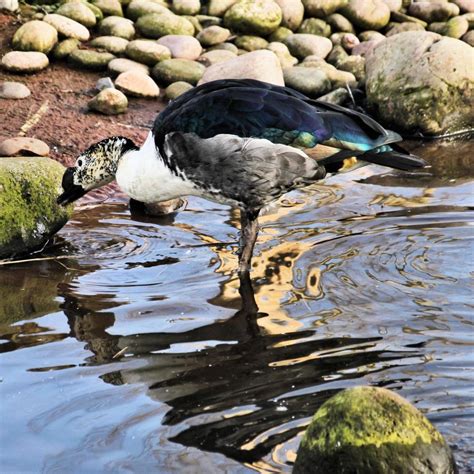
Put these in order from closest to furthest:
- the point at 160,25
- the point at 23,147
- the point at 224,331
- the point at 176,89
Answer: the point at 224,331, the point at 23,147, the point at 176,89, the point at 160,25

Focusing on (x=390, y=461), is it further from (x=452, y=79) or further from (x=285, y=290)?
(x=452, y=79)

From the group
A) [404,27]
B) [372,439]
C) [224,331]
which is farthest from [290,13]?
[372,439]

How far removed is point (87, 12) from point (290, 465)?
8061 millimetres

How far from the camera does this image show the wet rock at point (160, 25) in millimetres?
11406

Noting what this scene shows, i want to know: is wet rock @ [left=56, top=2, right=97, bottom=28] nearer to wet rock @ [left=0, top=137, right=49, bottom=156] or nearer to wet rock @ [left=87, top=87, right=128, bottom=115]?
wet rock @ [left=87, top=87, right=128, bottom=115]

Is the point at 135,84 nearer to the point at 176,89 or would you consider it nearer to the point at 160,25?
the point at 176,89

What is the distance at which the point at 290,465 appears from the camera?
404 centimetres

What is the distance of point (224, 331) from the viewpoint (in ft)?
18.5

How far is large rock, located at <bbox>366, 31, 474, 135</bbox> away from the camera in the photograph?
10492mm

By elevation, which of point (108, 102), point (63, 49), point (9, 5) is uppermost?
point (9, 5)

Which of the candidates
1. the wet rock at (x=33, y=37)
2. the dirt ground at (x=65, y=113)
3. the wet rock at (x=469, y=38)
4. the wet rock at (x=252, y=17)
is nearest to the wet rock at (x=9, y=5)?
the dirt ground at (x=65, y=113)

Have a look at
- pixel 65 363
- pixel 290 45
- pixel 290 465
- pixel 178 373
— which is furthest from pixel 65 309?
pixel 290 45

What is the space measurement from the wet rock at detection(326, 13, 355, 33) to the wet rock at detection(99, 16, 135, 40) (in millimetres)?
2623

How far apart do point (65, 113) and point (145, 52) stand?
59.4 inches
